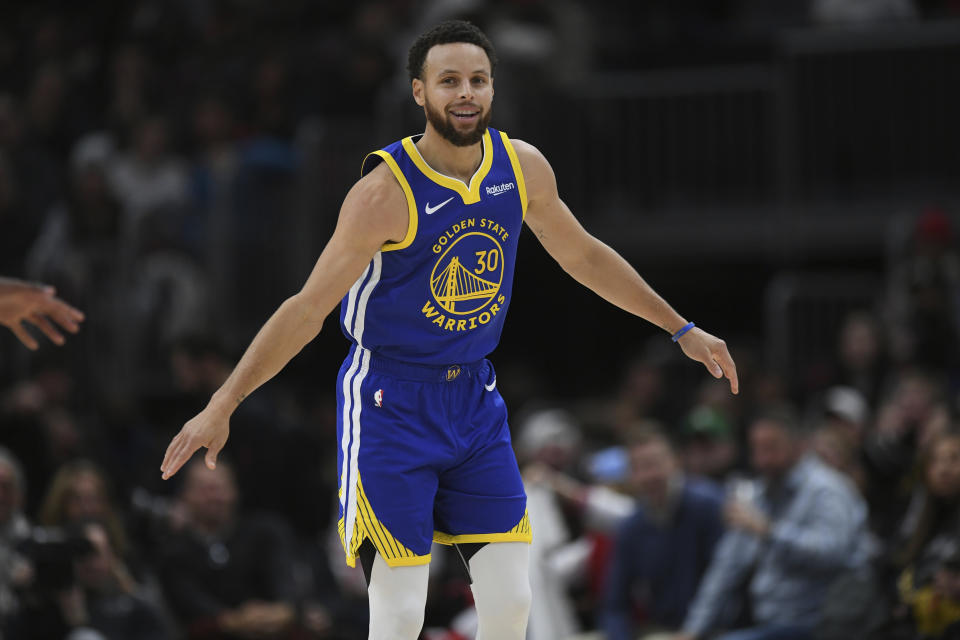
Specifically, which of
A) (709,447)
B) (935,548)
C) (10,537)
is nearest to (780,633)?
(935,548)

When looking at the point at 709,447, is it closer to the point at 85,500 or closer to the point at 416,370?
the point at 85,500

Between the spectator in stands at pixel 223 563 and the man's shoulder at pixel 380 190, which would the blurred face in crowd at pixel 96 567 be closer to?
the spectator in stands at pixel 223 563

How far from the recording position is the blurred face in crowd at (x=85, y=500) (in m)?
8.67

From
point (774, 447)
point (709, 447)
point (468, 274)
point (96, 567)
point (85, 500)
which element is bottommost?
point (96, 567)

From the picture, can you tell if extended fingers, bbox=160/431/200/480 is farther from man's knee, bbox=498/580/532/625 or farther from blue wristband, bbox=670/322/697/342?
blue wristband, bbox=670/322/697/342

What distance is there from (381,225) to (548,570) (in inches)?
180

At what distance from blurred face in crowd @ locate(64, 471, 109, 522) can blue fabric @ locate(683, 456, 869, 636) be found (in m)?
3.33

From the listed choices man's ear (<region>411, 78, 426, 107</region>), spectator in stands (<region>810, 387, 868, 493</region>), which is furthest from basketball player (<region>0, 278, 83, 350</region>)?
spectator in stands (<region>810, 387, 868, 493</region>)

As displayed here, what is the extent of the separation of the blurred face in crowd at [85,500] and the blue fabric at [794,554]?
3.33 metres

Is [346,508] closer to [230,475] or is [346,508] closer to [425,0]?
[230,475]

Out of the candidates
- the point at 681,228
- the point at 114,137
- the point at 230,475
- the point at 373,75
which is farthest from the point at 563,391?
the point at 230,475

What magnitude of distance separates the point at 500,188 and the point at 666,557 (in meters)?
4.25

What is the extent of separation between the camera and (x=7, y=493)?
830 centimetres

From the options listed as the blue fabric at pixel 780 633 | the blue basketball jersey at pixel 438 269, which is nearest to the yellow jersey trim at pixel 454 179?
the blue basketball jersey at pixel 438 269
